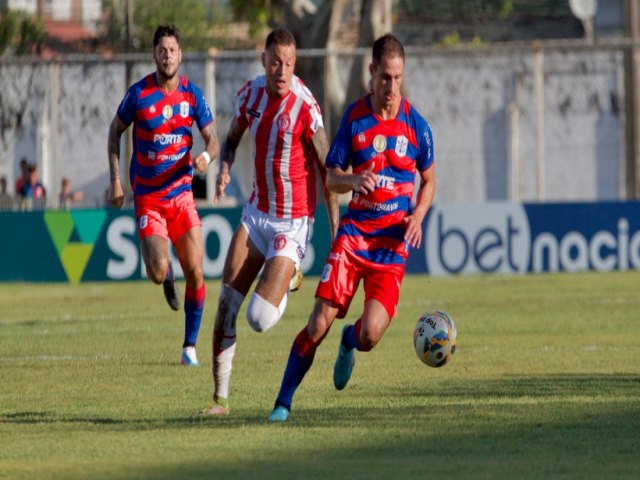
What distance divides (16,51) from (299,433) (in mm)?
25896

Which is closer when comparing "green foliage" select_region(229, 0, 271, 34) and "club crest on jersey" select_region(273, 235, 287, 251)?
"club crest on jersey" select_region(273, 235, 287, 251)

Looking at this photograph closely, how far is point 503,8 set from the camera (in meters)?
45.8

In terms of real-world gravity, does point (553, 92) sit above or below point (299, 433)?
above

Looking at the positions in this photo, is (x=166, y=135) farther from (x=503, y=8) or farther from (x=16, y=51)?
(x=503, y=8)

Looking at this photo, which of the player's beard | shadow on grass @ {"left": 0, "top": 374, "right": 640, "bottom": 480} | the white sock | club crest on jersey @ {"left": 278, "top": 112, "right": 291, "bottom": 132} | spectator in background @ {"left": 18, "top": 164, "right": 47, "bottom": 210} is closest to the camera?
shadow on grass @ {"left": 0, "top": 374, "right": 640, "bottom": 480}

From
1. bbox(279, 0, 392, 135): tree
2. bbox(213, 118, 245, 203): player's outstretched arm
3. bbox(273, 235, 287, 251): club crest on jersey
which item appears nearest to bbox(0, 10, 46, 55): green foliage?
bbox(279, 0, 392, 135): tree

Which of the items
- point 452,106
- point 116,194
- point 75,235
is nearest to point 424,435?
point 116,194

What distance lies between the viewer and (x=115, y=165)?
1204 cm

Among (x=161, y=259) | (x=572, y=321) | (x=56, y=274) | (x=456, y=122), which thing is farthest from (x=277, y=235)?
(x=456, y=122)

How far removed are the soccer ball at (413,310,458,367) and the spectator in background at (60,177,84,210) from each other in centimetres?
1414

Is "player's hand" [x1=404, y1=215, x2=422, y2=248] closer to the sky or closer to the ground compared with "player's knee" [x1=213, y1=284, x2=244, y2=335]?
closer to the sky

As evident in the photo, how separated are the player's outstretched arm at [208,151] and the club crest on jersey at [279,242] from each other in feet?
3.52

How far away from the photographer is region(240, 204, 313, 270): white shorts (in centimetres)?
966

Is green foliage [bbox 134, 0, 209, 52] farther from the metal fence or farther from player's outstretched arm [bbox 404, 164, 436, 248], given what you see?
player's outstretched arm [bbox 404, 164, 436, 248]
